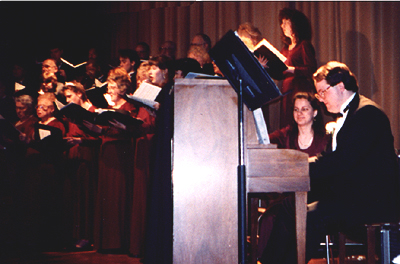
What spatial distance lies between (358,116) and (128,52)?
9.91ft

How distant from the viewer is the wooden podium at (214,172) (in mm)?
1907

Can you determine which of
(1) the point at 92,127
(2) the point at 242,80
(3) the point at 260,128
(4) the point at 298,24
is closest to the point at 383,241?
(3) the point at 260,128

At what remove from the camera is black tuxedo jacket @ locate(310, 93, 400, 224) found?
2.15 m

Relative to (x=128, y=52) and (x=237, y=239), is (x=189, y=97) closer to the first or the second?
(x=237, y=239)

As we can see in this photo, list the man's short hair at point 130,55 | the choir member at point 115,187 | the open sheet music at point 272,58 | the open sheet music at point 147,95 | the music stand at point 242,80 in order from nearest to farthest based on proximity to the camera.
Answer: the music stand at point 242,80, the open sheet music at point 147,95, the open sheet music at point 272,58, the choir member at point 115,187, the man's short hair at point 130,55

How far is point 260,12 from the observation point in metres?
5.33

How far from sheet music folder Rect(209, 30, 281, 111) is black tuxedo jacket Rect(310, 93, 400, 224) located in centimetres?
54

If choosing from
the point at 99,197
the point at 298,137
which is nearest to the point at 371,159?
the point at 298,137

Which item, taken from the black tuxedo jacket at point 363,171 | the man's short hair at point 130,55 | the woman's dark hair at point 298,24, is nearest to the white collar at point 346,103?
the black tuxedo jacket at point 363,171

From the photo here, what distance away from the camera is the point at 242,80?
1830 millimetres

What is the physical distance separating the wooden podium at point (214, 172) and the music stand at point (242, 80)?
0.15m

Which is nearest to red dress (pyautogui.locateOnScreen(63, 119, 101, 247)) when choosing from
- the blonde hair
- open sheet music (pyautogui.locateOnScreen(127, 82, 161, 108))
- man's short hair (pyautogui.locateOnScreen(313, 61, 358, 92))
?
the blonde hair

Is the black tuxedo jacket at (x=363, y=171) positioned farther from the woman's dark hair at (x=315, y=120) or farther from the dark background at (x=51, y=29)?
the dark background at (x=51, y=29)

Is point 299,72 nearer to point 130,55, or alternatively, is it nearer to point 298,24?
point 298,24
